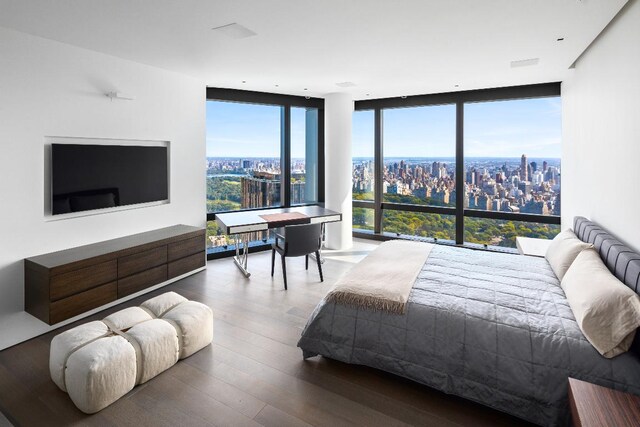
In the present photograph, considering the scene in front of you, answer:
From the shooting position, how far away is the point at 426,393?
2250 mm

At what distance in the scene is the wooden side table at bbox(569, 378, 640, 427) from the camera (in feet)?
4.84

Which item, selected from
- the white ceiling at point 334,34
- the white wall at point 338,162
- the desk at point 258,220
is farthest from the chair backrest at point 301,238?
the white ceiling at point 334,34

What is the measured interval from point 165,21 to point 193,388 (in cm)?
275

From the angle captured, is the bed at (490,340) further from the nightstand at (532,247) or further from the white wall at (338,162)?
the white wall at (338,162)

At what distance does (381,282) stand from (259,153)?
3.90m

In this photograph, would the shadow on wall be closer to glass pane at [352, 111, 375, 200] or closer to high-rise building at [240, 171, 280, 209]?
high-rise building at [240, 171, 280, 209]

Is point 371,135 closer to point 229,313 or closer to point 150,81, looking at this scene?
point 150,81

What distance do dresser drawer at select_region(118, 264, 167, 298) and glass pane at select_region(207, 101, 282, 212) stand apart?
5.16 ft

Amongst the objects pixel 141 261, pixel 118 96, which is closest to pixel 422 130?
pixel 118 96

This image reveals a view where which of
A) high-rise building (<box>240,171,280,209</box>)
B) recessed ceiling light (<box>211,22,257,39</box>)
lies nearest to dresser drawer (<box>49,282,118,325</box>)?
recessed ceiling light (<box>211,22,257,39</box>)

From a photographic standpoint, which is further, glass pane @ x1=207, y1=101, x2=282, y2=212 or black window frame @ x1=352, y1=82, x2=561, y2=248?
glass pane @ x1=207, y1=101, x2=282, y2=212

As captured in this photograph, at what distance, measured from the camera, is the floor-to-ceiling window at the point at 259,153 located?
5445 millimetres

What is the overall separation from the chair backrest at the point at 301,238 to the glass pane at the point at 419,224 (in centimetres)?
249

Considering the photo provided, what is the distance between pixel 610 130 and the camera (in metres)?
2.90
